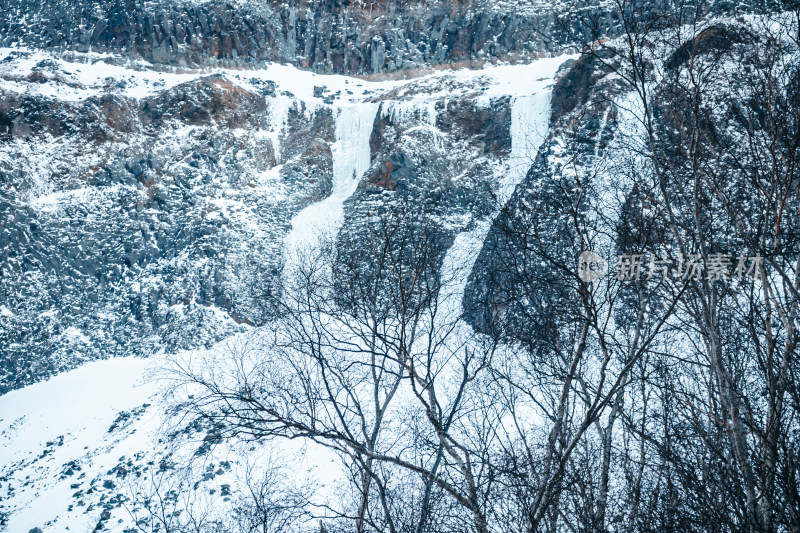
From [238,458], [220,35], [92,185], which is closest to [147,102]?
[92,185]

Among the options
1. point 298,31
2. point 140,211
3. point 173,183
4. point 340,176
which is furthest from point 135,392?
point 298,31

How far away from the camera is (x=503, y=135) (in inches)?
1066

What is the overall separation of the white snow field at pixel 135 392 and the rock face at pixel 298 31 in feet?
8.26

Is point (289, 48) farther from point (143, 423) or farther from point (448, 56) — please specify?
point (143, 423)

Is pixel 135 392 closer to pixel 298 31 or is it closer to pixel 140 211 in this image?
pixel 140 211

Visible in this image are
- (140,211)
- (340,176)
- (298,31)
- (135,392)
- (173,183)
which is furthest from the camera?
(298,31)

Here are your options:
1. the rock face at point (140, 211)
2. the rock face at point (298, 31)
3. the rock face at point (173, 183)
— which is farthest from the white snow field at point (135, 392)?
the rock face at point (298, 31)

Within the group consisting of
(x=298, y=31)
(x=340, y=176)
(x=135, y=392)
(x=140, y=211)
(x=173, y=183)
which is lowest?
(x=135, y=392)

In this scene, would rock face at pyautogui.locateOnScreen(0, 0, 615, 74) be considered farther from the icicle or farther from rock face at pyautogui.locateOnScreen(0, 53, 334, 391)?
the icicle

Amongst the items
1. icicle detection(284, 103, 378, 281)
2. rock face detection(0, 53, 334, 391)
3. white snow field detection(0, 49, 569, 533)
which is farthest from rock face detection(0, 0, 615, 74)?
icicle detection(284, 103, 378, 281)

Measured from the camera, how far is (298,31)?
42.4 metres

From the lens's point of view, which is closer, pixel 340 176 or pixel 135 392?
pixel 135 392

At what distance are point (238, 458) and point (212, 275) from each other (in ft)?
42.6

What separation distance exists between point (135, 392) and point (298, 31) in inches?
1415
